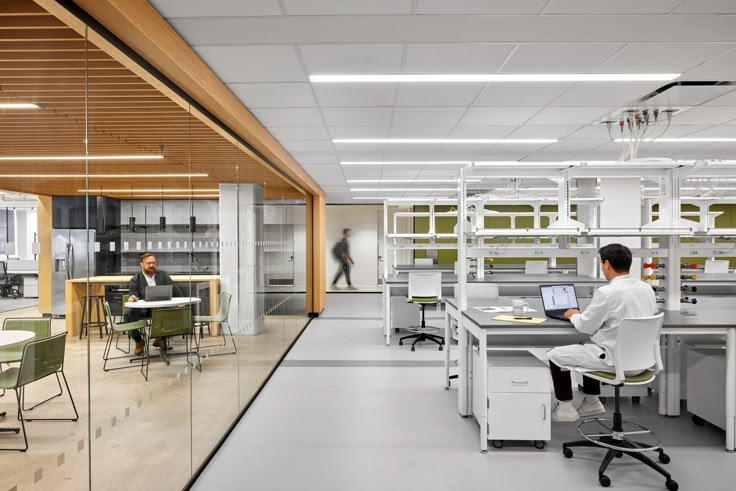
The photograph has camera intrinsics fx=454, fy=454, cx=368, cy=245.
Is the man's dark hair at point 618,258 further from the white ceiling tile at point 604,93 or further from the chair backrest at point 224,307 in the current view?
the chair backrest at point 224,307

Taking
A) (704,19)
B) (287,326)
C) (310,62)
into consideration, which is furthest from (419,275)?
(704,19)

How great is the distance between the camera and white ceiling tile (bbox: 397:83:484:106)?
132 inches

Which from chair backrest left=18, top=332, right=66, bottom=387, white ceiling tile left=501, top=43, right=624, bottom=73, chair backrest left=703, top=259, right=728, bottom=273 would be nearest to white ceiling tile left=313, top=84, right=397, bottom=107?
white ceiling tile left=501, top=43, right=624, bottom=73

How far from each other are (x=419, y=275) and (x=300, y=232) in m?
2.78

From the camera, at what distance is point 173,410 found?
2.75m

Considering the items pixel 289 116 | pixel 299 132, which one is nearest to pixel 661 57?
pixel 289 116

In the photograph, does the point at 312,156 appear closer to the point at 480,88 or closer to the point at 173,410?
the point at 480,88

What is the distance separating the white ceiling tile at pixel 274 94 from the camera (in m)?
3.29

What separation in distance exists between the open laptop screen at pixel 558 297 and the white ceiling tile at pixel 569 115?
153 cm

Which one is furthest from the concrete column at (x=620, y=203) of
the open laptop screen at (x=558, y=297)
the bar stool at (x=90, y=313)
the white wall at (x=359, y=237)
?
the white wall at (x=359, y=237)

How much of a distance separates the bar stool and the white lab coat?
113 inches

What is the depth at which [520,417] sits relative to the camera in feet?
10.8

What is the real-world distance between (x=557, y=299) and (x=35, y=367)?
3539mm

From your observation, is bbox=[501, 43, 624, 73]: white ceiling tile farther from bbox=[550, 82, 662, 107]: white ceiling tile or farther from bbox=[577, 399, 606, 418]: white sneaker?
bbox=[577, 399, 606, 418]: white sneaker
